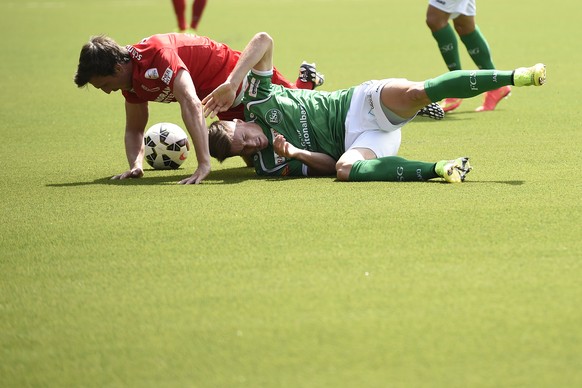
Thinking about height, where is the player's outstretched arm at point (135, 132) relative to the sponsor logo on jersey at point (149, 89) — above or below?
below

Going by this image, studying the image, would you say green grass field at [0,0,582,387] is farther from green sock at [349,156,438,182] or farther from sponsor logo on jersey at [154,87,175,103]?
sponsor logo on jersey at [154,87,175,103]

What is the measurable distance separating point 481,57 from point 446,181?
3844mm

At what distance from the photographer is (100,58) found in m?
6.71

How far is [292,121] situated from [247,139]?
0.36 meters

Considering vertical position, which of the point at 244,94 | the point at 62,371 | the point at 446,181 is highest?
the point at 244,94

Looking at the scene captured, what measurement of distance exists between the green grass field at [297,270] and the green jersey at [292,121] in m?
0.19

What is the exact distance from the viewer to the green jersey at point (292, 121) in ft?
22.8

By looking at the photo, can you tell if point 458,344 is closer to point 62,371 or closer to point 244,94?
point 62,371

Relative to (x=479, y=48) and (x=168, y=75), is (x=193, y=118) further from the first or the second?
(x=479, y=48)

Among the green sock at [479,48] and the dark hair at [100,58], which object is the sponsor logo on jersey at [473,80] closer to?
the dark hair at [100,58]

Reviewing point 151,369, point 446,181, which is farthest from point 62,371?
point 446,181

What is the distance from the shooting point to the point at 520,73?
20.4 feet

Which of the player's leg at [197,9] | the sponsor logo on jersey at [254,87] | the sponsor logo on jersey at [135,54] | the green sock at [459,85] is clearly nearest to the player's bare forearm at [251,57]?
the sponsor logo on jersey at [254,87]

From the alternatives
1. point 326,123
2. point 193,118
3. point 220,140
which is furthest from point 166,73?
point 326,123
